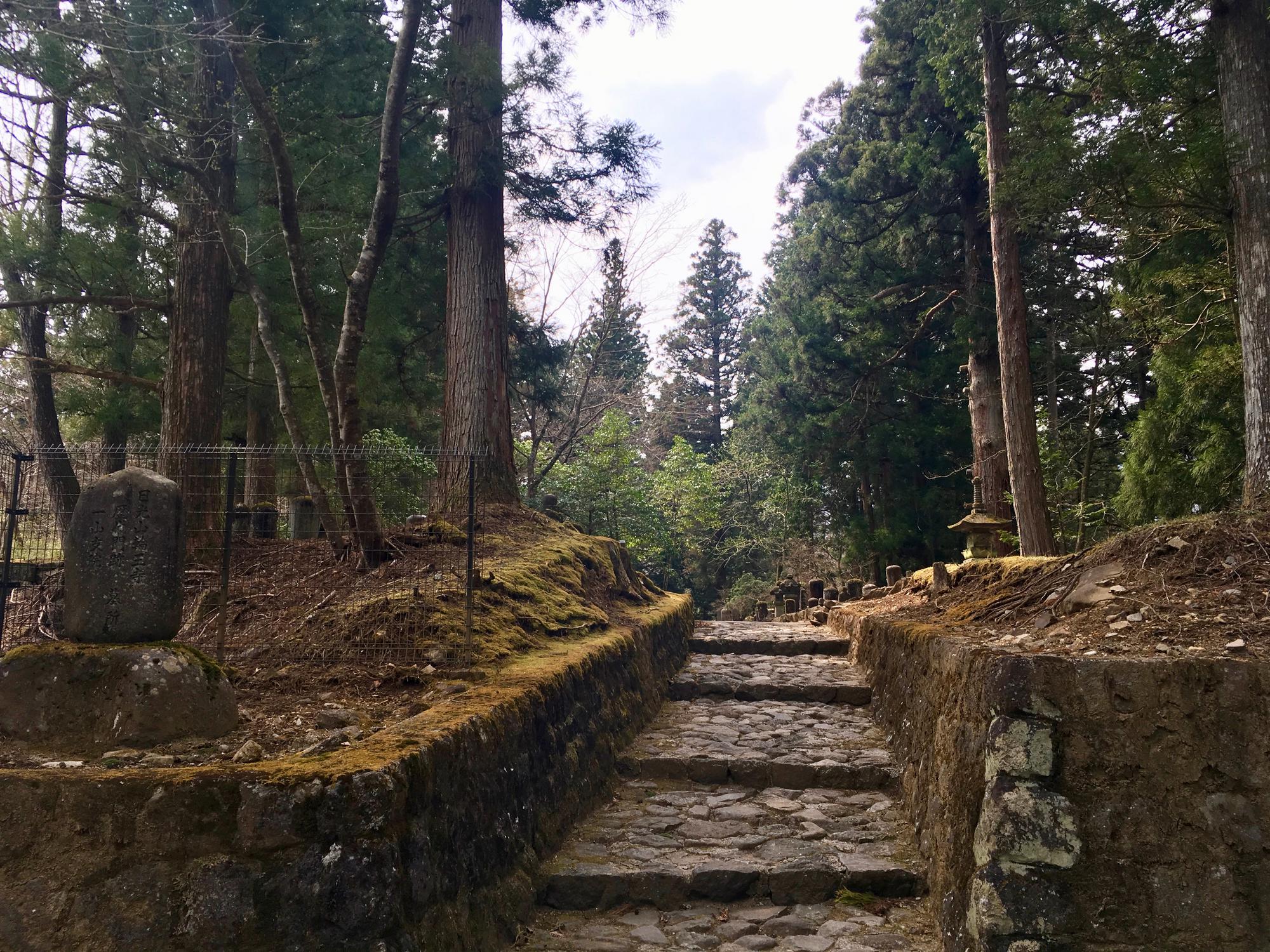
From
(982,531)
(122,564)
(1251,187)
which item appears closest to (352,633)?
(122,564)

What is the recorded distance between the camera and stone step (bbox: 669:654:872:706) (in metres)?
7.82

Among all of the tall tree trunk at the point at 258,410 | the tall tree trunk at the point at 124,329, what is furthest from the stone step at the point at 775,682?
the tall tree trunk at the point at 124,329

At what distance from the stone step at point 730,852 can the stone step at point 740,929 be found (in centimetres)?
7

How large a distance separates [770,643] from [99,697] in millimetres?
8449

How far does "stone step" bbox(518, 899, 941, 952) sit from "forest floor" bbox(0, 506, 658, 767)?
1.16 metres

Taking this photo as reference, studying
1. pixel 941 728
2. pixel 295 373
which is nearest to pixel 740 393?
pixel 295 373

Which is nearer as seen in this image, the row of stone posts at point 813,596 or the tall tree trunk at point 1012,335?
the tall tree trunk at point 1012,335

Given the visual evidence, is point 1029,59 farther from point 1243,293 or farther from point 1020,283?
point 1243,293

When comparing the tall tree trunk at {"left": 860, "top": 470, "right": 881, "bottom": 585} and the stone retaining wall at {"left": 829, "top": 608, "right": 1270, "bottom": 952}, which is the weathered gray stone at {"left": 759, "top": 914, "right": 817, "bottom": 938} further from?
the tall tree trunk at {"left": 860, "top": 470, "right": 881, "bottom": 585}

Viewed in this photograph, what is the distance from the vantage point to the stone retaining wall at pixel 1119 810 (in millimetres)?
2961

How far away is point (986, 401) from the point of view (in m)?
12.8

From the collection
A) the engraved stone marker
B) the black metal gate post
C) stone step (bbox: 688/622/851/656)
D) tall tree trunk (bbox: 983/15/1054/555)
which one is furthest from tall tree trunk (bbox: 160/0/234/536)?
tall tree trunk (bbox: 983/15/1054/555)

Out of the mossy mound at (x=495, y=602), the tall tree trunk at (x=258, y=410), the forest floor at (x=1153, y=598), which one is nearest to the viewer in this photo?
the forest floor at (x=1153, y=598)

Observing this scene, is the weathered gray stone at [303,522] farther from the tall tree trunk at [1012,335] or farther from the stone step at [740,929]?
the tall tree trunk at [1012,335]
